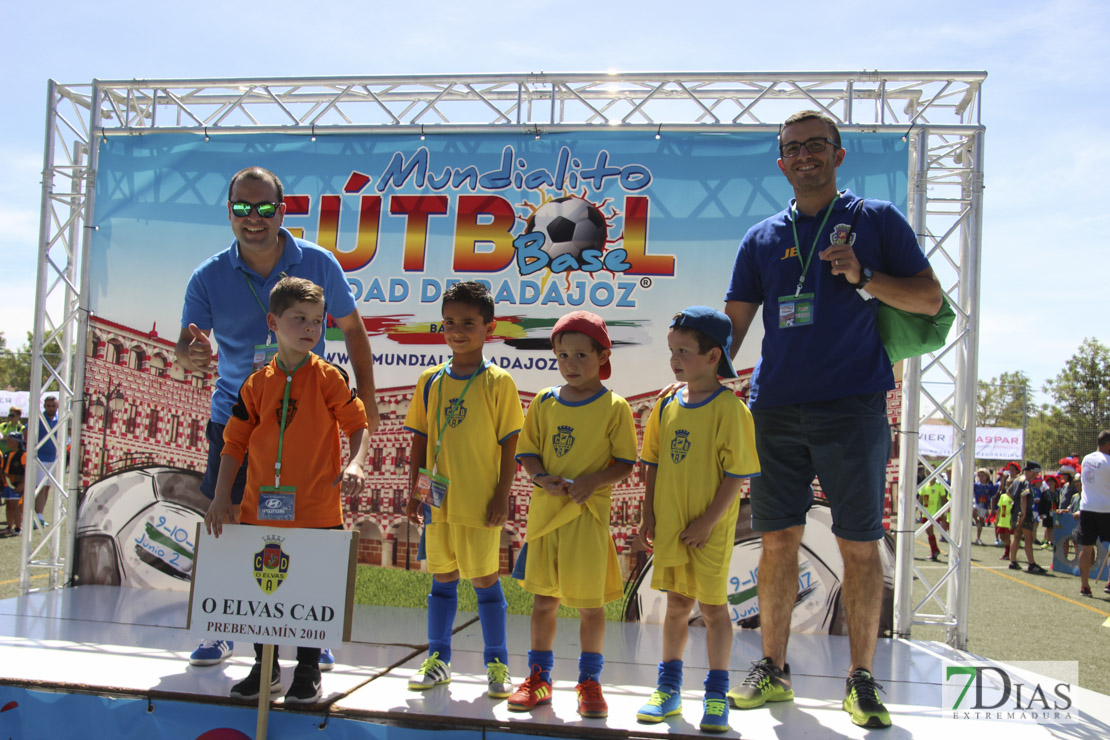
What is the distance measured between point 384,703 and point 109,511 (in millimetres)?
3173

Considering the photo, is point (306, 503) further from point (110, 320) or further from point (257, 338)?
point (110, 320)

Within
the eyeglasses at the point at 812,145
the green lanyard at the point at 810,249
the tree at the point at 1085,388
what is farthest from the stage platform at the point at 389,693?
the tree at the point at 1085,388

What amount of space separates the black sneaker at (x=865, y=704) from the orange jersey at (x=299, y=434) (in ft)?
6.18

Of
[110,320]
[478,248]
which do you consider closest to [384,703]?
[478,248]

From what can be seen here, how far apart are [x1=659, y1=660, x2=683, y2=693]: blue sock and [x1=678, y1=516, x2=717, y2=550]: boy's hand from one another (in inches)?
17.2

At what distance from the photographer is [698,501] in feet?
8.54

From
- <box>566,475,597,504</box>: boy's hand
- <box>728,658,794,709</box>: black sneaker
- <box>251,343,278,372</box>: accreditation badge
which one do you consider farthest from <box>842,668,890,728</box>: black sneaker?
<box>251,343,278,372</box>: accreditation badge

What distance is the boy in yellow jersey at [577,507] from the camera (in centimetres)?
262

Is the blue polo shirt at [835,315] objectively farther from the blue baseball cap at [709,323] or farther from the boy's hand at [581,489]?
the boy's hand at [581,489]

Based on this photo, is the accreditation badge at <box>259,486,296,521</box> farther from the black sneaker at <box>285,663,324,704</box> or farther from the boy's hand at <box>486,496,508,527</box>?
the boy's hand at <box>486,496,508,527</box>

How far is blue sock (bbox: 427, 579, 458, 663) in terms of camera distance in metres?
2.89

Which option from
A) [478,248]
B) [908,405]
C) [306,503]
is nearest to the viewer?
[306,503]

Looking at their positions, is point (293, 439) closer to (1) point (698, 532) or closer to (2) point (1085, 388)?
(1) point (698, 532)

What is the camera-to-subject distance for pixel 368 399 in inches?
115
